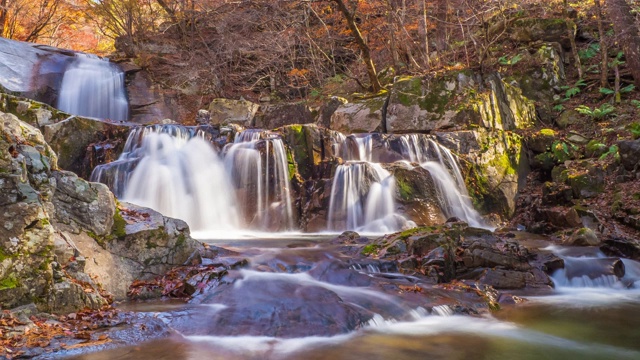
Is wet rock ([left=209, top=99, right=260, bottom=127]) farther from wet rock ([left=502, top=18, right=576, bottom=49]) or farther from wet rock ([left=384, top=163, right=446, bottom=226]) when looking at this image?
wet rock ([left=502, top=18, right=576, bottom=49])

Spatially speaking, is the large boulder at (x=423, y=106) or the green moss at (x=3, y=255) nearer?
the green moss at (x=3, y=255)

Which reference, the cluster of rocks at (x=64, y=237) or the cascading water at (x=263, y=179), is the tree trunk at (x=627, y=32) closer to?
the cascading water at (x=263, y=179)

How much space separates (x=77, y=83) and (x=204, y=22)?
22.5ft

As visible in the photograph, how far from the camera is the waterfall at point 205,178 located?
11125mm

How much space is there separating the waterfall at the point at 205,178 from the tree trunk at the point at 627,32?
1097 cm

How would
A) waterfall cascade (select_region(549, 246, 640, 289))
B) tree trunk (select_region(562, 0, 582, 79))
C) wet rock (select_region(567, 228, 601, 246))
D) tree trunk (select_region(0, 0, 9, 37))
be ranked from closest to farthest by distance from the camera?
waterfall cascade (select_region(549, 246, 640, 289)), wet rock (select_region(567, 228, 601, 246)), tree trunk (select_region(562, 0, 582, 79)), tree trunk (select_region(0, 0, 9, 37))

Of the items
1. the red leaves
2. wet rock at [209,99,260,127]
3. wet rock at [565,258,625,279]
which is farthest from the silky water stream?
wet rock at [209,99,260,127]

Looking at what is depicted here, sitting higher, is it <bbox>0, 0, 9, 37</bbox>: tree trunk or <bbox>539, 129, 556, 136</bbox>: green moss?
<bbox>0, 0, 9, 37</bbox>: tree trunk

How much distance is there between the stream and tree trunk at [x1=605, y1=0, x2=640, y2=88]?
1078cm

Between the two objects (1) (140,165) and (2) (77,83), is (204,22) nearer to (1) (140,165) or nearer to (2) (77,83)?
(2) (77,83)

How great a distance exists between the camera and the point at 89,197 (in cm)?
559

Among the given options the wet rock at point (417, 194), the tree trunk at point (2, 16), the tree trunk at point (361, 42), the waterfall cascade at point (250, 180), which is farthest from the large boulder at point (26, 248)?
the tree trunk at point (2, 16)

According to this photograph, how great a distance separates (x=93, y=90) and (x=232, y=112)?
18.9 feet

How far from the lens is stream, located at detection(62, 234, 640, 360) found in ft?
13.5
